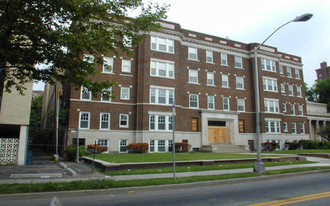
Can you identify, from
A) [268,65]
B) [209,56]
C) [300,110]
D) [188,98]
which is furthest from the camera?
[300,110]

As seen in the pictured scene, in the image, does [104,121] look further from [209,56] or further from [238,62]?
[238,62]

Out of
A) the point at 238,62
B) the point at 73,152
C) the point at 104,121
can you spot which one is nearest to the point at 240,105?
the point at 238,62

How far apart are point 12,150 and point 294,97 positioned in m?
40.8

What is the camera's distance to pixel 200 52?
34031 millimetres

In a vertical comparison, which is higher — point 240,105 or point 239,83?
point 239,83

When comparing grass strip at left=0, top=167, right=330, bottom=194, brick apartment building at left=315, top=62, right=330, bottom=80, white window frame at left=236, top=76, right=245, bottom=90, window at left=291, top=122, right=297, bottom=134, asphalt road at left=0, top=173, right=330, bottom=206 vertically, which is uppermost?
brick apartment building at left=315, top=62, right=330, bottom=80

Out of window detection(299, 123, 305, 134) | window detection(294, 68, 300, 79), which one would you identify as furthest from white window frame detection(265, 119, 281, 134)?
window detection(294, 68, 300, 79)

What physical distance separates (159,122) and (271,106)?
1869cm

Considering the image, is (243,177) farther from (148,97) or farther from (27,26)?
(148,97)

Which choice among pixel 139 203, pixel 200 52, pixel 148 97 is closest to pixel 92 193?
pixel 139 203

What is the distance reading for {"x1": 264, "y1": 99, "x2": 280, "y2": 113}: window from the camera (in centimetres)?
3738

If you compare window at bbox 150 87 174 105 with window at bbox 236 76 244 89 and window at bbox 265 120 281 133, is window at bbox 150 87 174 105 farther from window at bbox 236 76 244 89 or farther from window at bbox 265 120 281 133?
window at bbox 265 120 281 133

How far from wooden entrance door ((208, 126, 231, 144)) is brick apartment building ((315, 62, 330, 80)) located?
229ft

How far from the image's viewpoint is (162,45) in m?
30.2
